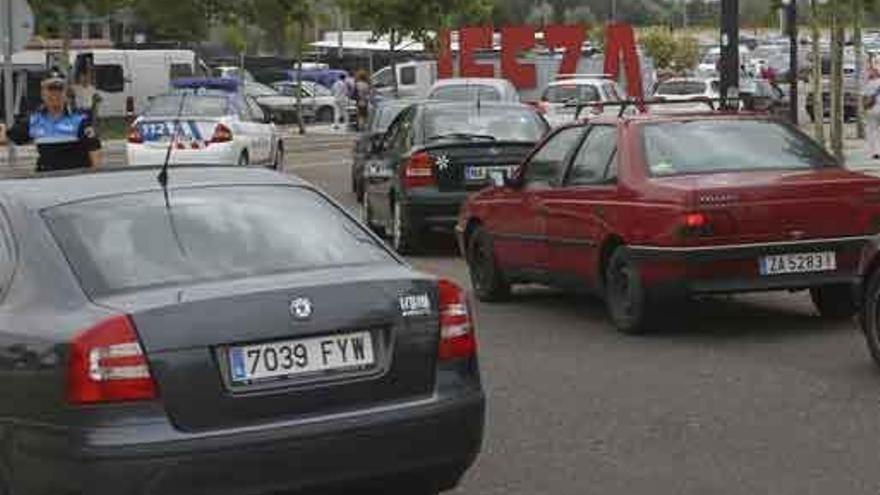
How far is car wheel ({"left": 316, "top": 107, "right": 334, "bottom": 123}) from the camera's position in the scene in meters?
56.2

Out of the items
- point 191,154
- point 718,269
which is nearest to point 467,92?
point 191,154

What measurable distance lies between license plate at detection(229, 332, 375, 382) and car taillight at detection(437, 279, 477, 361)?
335mm

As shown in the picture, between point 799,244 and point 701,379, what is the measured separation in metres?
1.63

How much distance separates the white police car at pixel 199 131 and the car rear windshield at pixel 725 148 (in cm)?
1305

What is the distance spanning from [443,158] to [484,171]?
0.43m

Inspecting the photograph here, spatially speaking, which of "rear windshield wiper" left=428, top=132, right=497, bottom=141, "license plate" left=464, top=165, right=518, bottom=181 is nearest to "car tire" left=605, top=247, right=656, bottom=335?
"license plate" left=464, top=165, right=518, bottom=181

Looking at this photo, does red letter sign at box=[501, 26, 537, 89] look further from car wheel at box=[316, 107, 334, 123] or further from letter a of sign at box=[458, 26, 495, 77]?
car wheel at box=[316, 107, 334, 123]

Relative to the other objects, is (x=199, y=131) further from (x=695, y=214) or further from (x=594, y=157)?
(x=695, y=214)

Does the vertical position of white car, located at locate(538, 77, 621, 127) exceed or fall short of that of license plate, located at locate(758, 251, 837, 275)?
it falls short

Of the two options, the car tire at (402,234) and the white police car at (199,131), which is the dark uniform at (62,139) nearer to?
the car tire at (402,234)

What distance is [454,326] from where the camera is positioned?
20.1 ft

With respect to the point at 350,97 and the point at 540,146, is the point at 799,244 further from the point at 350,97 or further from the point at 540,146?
the point at 350,97

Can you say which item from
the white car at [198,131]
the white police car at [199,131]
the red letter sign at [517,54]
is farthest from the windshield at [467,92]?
the red letter sign at [517,54]

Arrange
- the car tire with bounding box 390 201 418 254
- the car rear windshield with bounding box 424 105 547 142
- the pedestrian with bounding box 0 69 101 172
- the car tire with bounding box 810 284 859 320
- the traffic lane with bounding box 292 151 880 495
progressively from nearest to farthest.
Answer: the traffic lane with bounding box 292 151 880 495, the car tire with bounding box 810 284 859 320, the pedestrian with bounding box 0 69 101 172, the car tire with bounding box 390 201 418 254, the car rear windshield with bounding box 424 105 547 142
